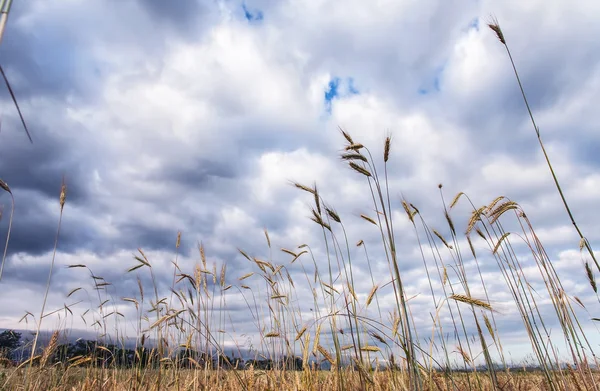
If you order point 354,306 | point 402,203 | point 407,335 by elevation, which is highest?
point 402,203

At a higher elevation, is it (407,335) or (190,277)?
(190,277)

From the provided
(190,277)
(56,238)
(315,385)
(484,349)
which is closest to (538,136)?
(484,349)

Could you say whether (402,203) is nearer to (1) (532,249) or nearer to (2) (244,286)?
(1) (532,249)

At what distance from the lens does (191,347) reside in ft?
16.3

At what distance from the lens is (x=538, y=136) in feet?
9.04

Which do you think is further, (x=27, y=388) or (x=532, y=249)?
(x=27, y=388)

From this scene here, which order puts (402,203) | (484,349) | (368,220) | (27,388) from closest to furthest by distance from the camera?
1. (484,349)
2. (368,220)
3. (402,203)
4. (27,388)

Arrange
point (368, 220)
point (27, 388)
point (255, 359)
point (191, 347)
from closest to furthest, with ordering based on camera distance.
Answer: point (368, 220)
point (27, 388)
point (191, 347)
point (255, 359)

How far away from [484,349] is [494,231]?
1.45 metres

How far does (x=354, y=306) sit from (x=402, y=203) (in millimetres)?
1233

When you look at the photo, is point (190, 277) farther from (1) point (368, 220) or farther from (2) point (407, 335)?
(2) point (407, 335)

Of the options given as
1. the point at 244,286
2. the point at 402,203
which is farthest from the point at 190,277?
the point at 402,203

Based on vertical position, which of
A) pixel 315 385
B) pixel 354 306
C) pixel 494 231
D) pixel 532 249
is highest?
pixel 494 231

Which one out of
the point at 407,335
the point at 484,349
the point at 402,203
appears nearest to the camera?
the point at 407,335
